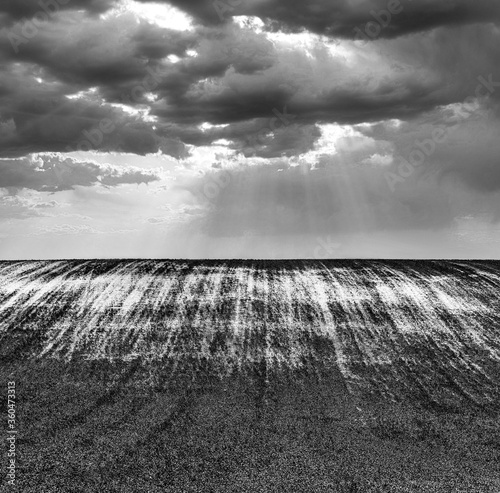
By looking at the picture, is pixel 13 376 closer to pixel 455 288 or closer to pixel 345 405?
pixel 345 405

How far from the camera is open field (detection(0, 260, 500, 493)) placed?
68.5 feet

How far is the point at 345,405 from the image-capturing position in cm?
2769

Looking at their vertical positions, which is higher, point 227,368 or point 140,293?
point 140,293

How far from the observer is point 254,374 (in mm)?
31000

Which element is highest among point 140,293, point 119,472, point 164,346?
point 140,293

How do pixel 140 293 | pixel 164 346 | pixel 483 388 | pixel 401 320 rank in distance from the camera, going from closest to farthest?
pixel 483 388
pixel 164 346
pixel 401 320
pixel 140 293

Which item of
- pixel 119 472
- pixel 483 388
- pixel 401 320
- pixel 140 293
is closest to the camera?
pixel 119 472

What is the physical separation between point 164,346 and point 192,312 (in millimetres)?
4659

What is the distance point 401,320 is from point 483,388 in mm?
8204

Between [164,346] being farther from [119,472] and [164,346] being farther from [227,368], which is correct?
[119,472]

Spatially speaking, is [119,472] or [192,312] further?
[192,312]

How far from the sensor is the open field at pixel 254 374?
68.5ft

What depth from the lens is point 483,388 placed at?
30.2 metres

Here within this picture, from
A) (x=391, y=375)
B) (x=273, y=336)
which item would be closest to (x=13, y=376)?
(x=273, y=336)
